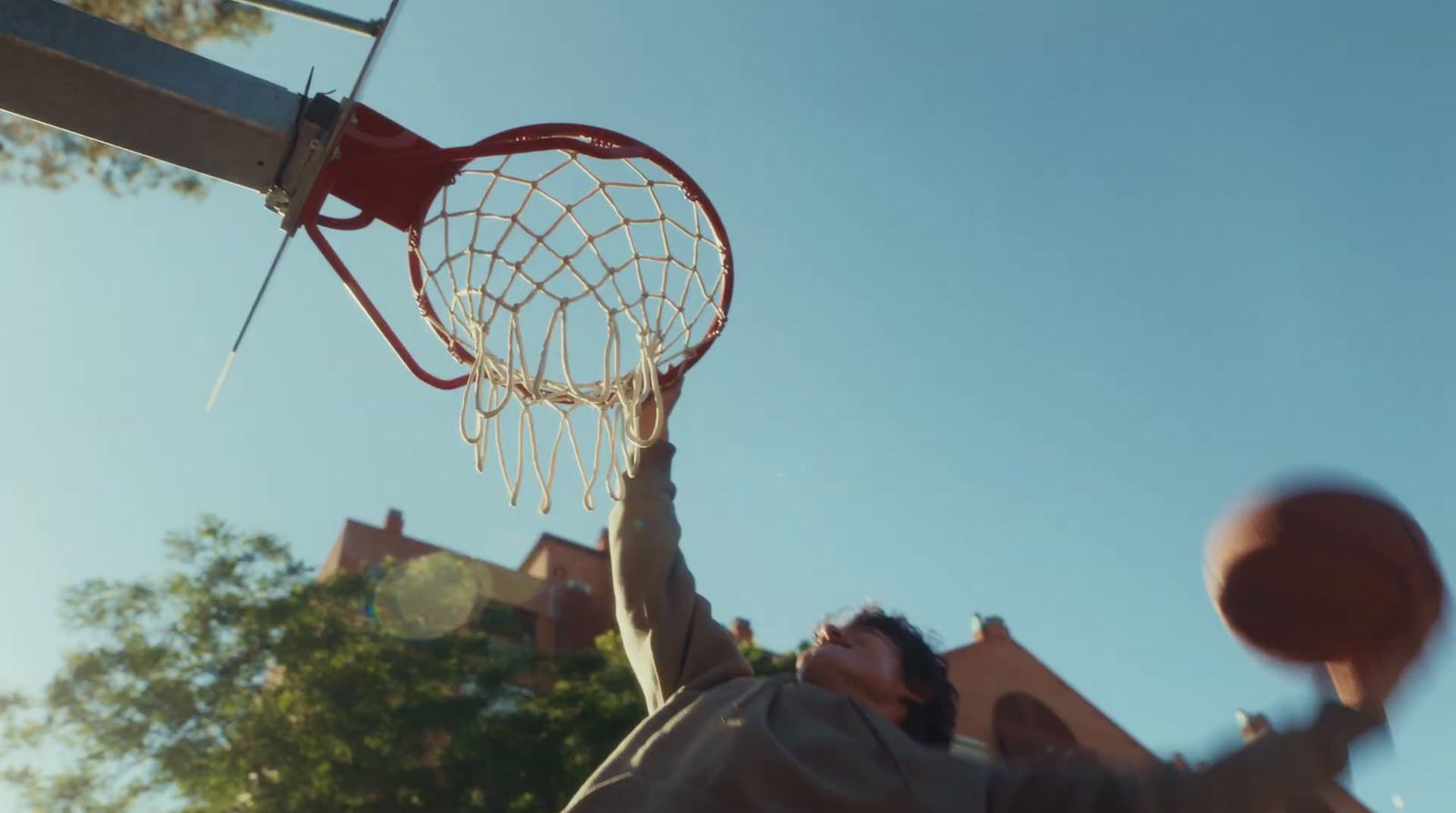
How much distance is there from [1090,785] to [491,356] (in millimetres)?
2635

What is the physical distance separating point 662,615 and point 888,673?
0.60m

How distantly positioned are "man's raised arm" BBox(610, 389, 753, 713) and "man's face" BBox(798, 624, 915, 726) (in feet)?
0.61

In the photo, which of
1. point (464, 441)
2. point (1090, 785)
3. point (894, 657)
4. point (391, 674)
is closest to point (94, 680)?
point (391, 674)

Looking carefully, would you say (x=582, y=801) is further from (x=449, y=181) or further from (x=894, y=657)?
(x=449, y=181)

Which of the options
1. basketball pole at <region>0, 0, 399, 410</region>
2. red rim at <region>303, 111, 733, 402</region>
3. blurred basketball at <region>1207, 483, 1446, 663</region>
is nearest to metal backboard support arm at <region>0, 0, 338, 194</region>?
basketball pole at <region>0, 0, 399, 410</region>

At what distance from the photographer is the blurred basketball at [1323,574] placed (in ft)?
6.62

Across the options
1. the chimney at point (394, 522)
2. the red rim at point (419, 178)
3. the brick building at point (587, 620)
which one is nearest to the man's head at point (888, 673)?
the red rim at point (419, 178)

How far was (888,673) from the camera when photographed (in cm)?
290

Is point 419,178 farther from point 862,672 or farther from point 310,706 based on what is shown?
point 310,706

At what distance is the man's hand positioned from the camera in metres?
3.53

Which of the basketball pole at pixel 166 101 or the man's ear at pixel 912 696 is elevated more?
the basketball pole at pixel 166 101

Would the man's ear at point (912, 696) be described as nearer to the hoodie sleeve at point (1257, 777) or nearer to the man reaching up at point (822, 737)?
the man reaching up at point (822, 737)

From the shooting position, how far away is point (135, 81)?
10.2 feet

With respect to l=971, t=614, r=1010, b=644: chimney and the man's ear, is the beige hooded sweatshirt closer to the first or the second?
the man's ear
